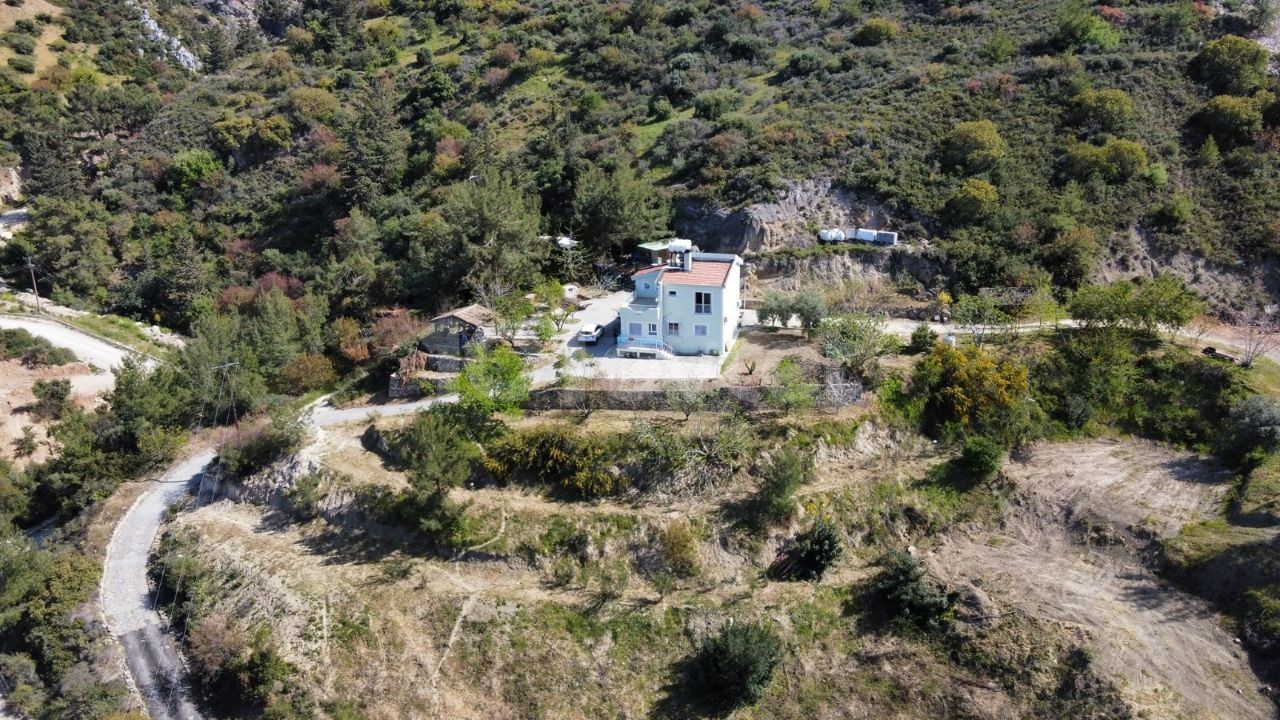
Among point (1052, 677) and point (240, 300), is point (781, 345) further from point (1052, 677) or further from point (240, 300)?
point (240, 300)

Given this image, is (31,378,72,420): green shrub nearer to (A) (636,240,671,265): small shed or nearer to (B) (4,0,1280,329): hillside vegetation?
(B) (4,0,1280,329): hillside vegetation

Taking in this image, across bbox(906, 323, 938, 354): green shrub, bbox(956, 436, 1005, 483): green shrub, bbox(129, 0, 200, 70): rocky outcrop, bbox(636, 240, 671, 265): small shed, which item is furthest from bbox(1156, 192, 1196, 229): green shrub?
bbox(129, 0, 200, 70): rocky outcrop

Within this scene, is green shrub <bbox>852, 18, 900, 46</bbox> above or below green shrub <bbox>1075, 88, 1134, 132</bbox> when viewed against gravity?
above

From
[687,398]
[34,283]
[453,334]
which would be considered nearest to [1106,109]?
[687,398]

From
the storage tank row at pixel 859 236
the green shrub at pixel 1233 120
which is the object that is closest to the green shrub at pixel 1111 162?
the green shrub at pixel 1233 120

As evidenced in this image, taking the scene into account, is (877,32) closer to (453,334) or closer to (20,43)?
(453,334)

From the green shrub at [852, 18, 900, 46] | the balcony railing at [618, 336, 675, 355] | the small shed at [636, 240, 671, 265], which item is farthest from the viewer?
the green shrub at [852, 18, 900, 46]

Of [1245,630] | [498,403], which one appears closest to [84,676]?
[498,403]

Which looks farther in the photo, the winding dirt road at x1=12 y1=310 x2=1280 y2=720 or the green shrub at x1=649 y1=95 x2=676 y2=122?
the green shrub at x1=649 y1=95 x2=676 y2=122
